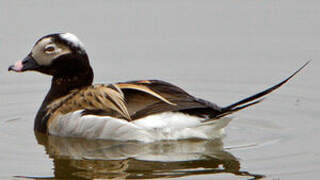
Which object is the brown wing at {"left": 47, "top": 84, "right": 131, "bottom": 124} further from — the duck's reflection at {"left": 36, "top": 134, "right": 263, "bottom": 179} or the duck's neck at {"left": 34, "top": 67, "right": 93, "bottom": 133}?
the duck's reflection at {"left": 36, "top": 134, "right": 263, "bottom": 179}

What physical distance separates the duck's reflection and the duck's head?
3.30 feet

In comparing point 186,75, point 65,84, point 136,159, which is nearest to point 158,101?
point 136,159

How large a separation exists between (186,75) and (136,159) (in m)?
3.53

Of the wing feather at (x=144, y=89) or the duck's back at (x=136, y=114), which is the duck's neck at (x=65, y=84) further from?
the wing feather at (x=144, y=89)

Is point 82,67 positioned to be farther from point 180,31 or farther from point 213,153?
point 180,31

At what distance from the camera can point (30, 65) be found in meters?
11.5

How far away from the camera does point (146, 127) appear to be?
10.4 m

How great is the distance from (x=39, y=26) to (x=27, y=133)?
406 cm

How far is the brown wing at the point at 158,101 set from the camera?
34.0 feet

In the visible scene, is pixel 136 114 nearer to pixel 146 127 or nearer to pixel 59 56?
pixel 146 127

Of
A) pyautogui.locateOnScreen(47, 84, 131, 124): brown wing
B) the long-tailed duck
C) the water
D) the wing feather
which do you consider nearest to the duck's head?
the long-tailed duck

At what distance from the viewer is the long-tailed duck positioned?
34.0 ft

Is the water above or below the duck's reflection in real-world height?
above

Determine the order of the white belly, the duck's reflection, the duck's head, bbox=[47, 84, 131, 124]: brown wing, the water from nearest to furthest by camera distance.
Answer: the duck's reflection
the water
the white belly
bbox=[47, 84, 131, 124]: brown wing
the duck's head
